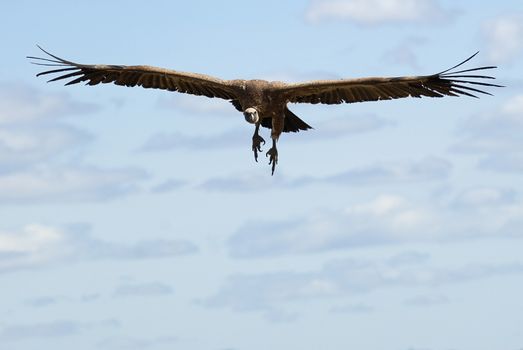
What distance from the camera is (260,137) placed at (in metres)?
42.8

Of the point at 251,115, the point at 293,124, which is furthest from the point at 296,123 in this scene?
the point at 251,115

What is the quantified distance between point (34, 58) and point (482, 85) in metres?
8.84

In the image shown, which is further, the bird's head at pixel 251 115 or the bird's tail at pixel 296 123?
the bird's tail at pixel 296 123

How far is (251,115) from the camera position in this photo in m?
42.3

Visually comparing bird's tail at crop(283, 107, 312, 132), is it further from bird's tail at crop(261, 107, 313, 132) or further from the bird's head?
the bird's head

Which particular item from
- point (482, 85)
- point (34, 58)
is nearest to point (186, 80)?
point (34, 58)

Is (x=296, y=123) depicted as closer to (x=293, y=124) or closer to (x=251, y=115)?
(x=293, y=124)

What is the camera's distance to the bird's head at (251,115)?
139ft

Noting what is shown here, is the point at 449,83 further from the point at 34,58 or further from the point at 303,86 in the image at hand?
the point at 34,58

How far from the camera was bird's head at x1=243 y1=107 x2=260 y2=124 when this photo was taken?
42.3 m

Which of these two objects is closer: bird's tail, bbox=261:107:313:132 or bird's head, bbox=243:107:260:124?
bird's head, bbox=243:107:260:124

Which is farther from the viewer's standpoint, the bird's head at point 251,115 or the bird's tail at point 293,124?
the bird's tail at point 293,124

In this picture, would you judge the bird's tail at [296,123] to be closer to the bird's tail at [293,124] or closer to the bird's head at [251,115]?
the bird's tail at [293,124]

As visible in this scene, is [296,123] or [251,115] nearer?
[251,115]
